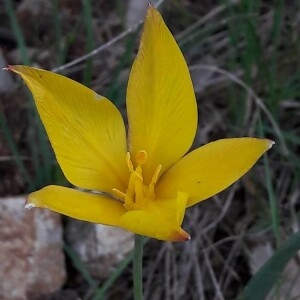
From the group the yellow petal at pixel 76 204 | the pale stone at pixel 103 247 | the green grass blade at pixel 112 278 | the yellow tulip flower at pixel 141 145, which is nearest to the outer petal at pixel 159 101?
the yellow tulip flower at pixel 141 145

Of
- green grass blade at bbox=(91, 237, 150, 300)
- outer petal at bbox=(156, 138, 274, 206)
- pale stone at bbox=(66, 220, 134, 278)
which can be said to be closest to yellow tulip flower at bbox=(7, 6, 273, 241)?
outer petal at bbox=(156, 138, 274, 206)

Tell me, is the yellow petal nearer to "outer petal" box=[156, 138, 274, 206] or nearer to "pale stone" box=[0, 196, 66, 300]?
"outer petal" box=[156, 138, 274, 206]

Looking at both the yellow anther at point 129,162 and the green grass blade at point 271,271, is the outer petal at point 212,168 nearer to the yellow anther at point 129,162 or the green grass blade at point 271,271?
the yellow anther at point 129,162

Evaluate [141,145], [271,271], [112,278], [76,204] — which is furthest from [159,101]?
[112,278]

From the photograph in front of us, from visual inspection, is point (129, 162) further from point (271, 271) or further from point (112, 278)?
point (112, 278)

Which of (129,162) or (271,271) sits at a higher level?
(129,162)

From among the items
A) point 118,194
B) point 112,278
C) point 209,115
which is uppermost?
point 118,194

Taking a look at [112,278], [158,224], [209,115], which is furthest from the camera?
[209,115]
